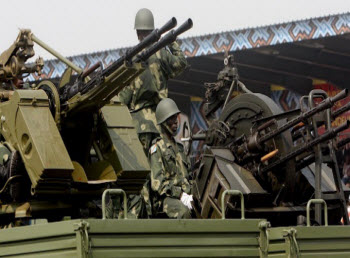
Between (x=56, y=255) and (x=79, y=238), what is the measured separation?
12.4 inches

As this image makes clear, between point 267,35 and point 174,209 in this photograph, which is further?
point 267,35

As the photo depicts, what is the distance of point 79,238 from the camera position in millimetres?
6684

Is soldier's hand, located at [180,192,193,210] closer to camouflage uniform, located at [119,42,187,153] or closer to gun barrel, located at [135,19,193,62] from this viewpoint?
camouflage uniform, located at [119,42,187,153]

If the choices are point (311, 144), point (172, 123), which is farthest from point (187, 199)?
point (311, 144)

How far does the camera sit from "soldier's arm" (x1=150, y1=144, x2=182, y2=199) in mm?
12604

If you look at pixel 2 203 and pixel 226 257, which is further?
pixel 2 203

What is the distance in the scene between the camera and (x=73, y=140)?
33.8 ft

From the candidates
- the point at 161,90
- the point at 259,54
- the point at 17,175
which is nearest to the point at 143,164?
the point at 17,175

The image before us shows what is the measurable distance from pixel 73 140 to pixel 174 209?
2549 millimetres

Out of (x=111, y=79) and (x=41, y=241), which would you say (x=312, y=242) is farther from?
(x=111, y=79)

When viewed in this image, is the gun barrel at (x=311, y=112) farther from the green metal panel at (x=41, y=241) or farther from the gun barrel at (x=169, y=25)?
the green metal panel at (x=41, y=241)

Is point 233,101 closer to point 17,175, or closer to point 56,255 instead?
point 17,175

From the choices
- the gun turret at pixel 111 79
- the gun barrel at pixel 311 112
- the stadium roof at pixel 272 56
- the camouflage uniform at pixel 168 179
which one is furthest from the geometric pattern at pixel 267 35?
the gun turret at pixel 111 79

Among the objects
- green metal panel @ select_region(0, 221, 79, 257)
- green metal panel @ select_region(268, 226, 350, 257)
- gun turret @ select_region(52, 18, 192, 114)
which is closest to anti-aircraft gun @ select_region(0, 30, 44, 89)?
gun turret @ select_region(52, 18, 192, 114)
